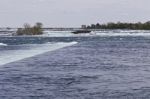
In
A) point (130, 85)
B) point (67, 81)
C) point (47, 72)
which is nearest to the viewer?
point (130, 85)

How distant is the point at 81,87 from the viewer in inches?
944

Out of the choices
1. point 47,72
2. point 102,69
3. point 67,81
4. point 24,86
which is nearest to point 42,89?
point 24,86

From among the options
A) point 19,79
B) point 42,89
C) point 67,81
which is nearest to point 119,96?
point 42,89

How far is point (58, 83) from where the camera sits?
2548 cm

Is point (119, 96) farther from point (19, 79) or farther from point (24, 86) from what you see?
point (19, 79)

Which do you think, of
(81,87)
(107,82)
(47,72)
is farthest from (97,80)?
(47,72)

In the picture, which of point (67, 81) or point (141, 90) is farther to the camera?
point (67, 81)

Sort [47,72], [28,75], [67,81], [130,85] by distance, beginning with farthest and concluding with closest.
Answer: [47,72]
[28,75]
[67,81]
[130,85]

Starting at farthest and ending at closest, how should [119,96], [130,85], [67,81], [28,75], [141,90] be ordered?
[28,75] < [67,81] < [130,85] < [141,90] < [119,96]

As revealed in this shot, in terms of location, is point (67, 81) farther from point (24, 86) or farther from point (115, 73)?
point (115, 73)

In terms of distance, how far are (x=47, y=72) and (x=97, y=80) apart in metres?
5.37

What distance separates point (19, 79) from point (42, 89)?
4294 millimetres

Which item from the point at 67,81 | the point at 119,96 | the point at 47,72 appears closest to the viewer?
the point at 119,96

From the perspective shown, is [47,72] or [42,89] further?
[47,72]
